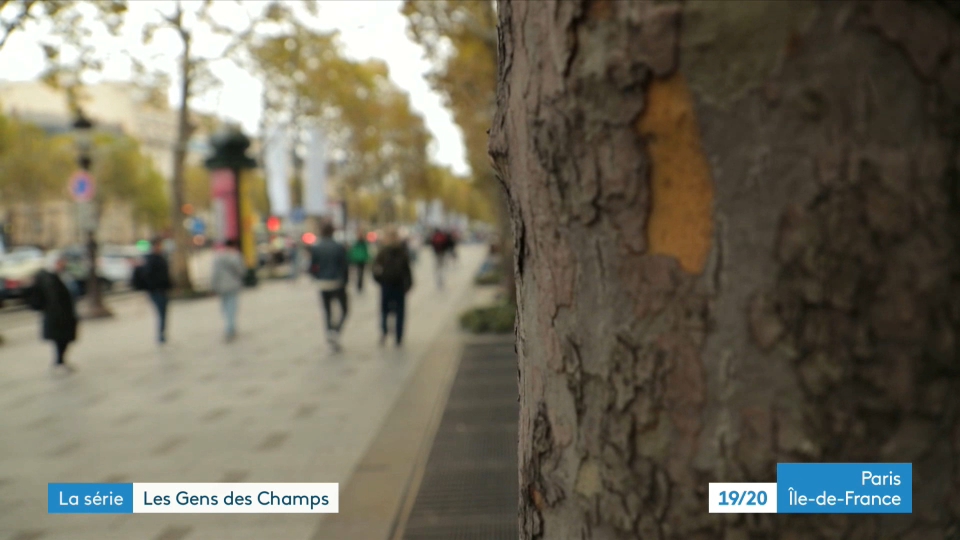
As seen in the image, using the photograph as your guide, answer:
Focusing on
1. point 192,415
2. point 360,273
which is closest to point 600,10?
point 192,415

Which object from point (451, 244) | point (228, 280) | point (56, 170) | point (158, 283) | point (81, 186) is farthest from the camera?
point (56, 170)

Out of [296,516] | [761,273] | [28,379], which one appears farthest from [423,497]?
[28,379]

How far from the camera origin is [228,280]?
15.0 meters

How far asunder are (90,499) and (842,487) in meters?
4.54

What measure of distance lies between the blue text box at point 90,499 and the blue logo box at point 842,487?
12.3 feet

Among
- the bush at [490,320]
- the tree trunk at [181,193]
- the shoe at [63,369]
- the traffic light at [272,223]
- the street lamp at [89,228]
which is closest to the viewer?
the shoe at [63,369]

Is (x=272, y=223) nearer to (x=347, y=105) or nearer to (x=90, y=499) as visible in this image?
(x=347, y=105)

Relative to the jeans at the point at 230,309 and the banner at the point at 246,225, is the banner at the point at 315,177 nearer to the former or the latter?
the banner at the point at 246,225

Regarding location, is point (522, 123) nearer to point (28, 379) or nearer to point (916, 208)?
point (916, 208)

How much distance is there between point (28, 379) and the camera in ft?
38.9

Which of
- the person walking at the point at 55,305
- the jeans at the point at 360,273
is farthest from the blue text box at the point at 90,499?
the jeans at the point at 360,273

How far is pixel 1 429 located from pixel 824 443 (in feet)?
28.3

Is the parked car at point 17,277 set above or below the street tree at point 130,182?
below

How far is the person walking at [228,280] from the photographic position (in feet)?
49.2
